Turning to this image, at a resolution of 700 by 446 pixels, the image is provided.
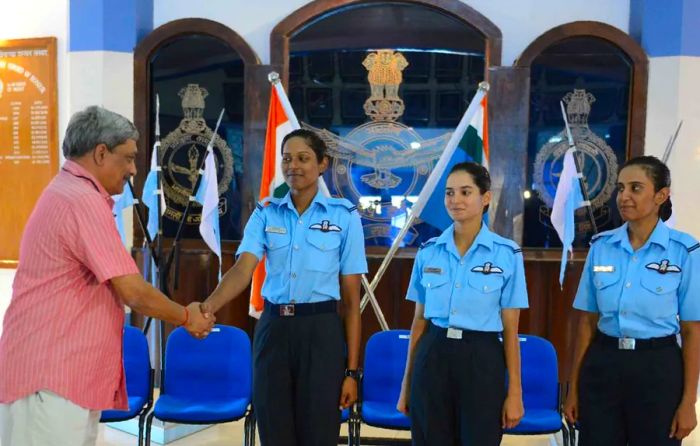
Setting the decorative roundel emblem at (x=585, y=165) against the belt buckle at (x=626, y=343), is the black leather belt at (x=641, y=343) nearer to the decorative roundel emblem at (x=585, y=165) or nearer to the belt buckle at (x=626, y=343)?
the belt buckle at (x=626, y=343)

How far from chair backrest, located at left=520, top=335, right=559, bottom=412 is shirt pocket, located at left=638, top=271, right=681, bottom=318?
1034 mm

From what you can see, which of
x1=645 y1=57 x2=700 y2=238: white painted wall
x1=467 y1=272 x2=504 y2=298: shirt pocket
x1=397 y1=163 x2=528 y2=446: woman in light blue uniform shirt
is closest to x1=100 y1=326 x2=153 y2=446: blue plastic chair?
x1=397 y1=163 x2=528 y2=446: woman in light blue uniform shirt

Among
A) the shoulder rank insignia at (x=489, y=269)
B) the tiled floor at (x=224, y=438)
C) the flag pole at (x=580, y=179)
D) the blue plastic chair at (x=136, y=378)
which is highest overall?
the flag pole at (x=580, y=179)

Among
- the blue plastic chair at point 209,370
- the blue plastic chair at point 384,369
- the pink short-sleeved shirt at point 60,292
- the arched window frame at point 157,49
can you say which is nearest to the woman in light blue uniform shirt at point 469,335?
the blue plastic chair at point 384,369

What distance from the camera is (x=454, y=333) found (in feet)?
7.81

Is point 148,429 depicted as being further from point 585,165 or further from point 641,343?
point 585,165

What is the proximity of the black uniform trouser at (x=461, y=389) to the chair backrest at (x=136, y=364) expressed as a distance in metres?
1.56

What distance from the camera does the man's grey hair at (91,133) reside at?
1.96 meters

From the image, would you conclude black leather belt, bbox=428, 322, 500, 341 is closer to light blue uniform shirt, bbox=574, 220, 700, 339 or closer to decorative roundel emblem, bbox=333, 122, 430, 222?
light blue uniform shirt, bbox=574, 220, 700, 339

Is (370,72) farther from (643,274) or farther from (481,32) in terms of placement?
(643,274)

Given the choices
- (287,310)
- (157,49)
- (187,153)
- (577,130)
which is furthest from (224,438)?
(577,130)

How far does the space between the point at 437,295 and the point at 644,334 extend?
2.27 ft

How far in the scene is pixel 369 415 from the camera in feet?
10.6

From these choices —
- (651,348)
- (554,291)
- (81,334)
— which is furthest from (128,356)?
(554,291)
